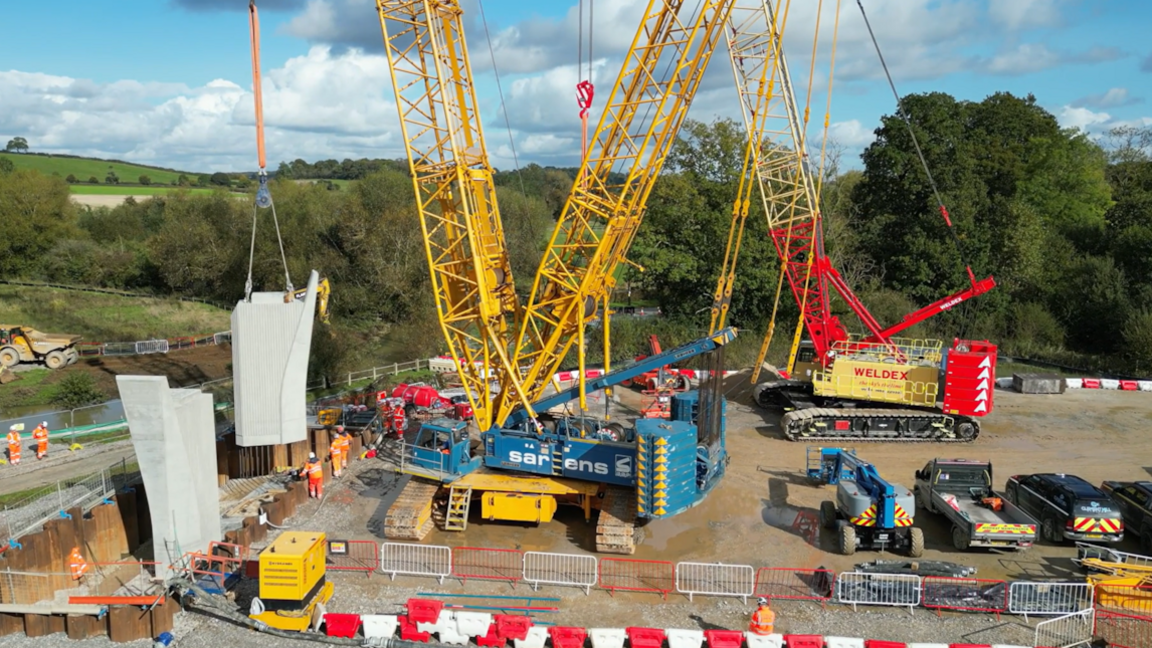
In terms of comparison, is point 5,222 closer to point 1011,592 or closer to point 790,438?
point 790,438

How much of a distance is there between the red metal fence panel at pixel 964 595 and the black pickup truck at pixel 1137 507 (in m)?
4.08

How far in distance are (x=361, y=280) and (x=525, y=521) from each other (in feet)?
103

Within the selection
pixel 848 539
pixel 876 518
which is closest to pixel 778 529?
pixel 848 539

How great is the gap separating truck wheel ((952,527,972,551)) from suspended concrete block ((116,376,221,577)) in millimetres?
13193

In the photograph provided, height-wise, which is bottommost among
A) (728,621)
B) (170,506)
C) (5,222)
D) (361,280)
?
(728,621)

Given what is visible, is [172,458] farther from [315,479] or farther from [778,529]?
[778,529]

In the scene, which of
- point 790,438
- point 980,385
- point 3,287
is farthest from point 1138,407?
point 3,287

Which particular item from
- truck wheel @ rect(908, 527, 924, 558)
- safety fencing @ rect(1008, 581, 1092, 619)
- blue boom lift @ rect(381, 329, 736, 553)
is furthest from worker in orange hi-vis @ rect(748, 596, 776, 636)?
truck wheel @ rect(908, 527, 924, 558)

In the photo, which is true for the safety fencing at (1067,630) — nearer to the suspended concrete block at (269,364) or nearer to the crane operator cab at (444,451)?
the crane operator cab at (444,451)

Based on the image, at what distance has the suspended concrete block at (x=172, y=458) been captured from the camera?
508 inches

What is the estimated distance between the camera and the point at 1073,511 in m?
14.2

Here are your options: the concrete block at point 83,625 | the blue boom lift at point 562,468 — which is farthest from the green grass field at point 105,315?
the concrete block at point 83,625

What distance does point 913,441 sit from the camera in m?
21.5

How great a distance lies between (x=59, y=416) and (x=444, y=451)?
17.7 metres
